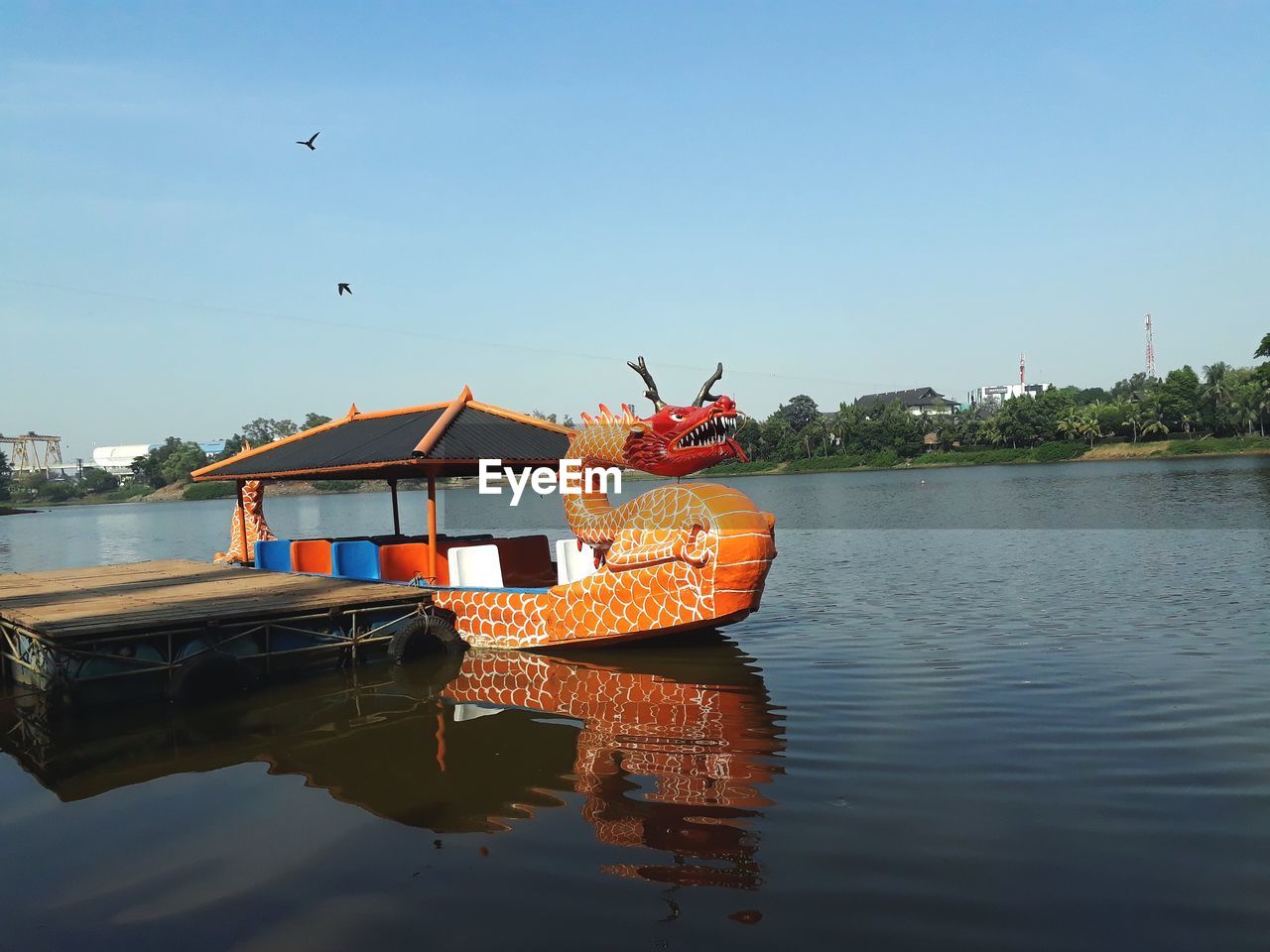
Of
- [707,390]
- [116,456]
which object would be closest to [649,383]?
[707,390]

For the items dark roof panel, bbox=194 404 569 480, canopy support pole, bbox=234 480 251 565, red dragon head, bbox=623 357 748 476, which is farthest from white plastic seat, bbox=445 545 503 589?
canopy support pole, bbox=234 480 251 565

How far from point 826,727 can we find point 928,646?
13.0ft

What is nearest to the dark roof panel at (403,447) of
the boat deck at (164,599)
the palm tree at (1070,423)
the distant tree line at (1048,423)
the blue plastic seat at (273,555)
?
the blue plastic seat at (273,555)

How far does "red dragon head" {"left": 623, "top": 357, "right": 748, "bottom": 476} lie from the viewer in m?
11.3

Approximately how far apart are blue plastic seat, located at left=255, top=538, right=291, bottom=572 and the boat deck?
0.46m

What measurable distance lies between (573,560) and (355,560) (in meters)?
3.88

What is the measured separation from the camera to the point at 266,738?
30.4 ft

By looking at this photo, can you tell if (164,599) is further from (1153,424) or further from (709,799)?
(1153,424)

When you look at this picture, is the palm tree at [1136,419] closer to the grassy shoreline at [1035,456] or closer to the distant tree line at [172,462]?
the grassy shoreline at [1035,456]

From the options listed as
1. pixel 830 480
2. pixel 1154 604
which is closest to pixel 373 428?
pixel 1154 604

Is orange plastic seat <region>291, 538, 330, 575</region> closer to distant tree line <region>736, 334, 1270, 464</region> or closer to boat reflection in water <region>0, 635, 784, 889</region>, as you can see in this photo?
boat reflection in water <region>0, 635, 784, 889</region>

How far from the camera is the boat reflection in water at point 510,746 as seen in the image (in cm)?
668

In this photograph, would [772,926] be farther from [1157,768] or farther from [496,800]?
[1157,768]

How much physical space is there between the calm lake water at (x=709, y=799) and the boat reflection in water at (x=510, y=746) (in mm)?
37
